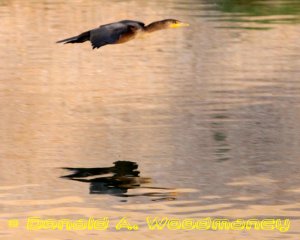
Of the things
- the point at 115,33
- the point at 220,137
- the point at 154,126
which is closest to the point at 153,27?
the point at 115,33

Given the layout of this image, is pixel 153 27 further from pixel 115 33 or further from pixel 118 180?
pixel 118 180

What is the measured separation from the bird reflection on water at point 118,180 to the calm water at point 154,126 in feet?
0.05

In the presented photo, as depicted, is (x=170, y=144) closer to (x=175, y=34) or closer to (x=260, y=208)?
(x=260, y=208)

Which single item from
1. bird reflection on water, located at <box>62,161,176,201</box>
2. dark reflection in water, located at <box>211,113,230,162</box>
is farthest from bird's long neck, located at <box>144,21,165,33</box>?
bird reflection on water, located at <box>62,161,176,201</box>

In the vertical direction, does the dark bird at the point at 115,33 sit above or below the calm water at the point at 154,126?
above

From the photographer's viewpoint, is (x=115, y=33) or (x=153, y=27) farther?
(x=153, y=27)

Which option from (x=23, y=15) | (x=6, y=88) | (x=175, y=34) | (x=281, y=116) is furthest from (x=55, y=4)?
(x=281, y=116)

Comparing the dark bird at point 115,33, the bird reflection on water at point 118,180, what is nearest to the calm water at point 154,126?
the bird reflection on water at point 118,180

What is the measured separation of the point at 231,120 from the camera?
1734cm

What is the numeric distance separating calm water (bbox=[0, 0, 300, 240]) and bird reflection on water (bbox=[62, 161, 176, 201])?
0.05 ft

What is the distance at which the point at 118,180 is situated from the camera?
14.3m

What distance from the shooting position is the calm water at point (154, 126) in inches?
518

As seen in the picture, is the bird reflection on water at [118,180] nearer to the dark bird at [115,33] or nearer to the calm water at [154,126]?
the calm water at [154,126]

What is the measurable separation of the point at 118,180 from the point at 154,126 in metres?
2.76
